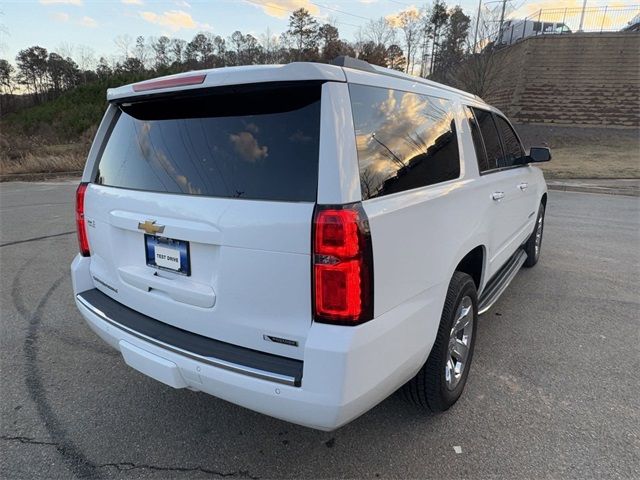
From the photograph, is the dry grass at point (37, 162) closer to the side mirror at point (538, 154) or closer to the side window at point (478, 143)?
the side mirror at point (538, 154)

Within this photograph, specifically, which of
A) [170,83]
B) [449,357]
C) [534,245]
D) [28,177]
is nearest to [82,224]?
[170,83]

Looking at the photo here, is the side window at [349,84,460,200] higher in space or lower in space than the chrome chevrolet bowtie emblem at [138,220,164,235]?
higher

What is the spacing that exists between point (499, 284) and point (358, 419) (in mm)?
1817

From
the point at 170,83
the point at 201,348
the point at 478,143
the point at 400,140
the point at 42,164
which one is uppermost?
the point at 170,83

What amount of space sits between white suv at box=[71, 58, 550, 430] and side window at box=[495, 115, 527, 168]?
4.74 ft

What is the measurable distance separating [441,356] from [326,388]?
0.93 metres

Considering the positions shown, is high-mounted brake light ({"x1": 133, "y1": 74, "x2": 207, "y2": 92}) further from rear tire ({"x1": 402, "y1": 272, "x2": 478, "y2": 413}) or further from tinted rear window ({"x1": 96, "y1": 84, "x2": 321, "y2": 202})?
rear tire ({"x1": 402, "y1": 272, "x2": 478, "y2": 413})

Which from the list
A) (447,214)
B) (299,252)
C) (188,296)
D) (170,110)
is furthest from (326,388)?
(170,110)

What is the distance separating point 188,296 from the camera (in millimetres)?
A: 2076

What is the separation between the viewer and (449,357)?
101 inches

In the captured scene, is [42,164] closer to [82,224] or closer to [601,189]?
[82,224]

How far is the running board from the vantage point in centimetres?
322

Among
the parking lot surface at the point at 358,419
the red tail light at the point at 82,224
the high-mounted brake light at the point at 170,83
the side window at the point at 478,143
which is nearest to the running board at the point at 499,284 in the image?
the parking lot surface at the point at 358,419

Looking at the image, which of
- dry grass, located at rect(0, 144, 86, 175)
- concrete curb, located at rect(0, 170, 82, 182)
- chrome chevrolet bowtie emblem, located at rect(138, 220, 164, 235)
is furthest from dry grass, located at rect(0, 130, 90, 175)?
chrome chevrolet bowtie emblem, located at rect(138, 220, 164, 235)
